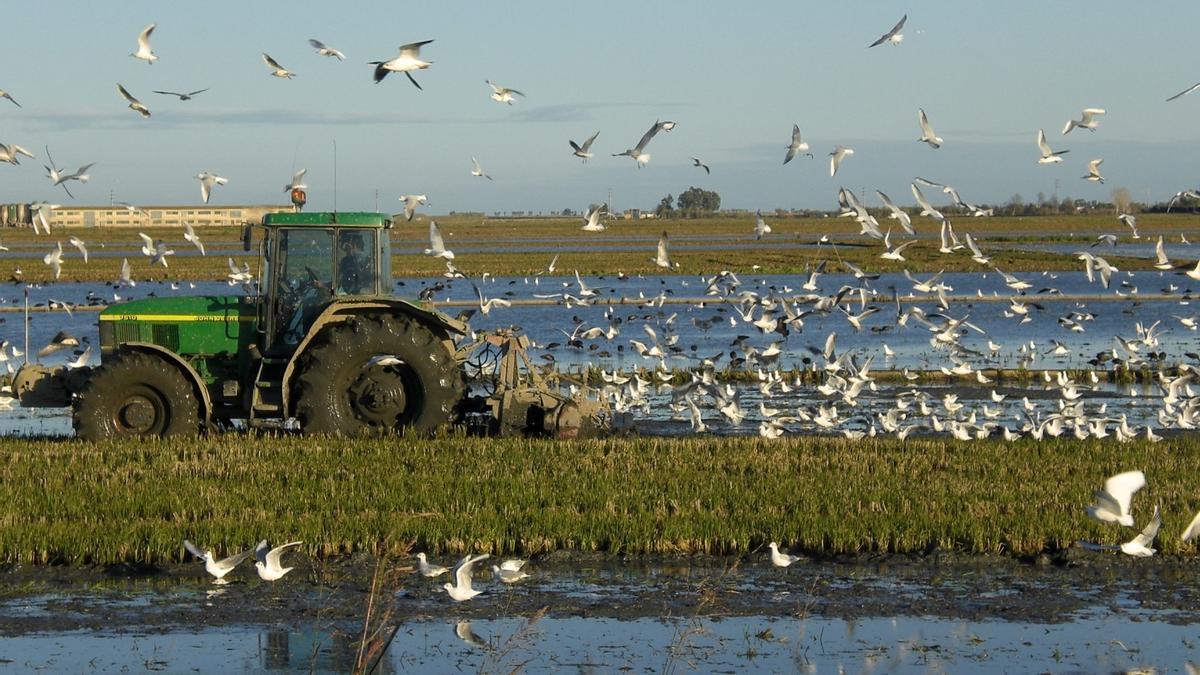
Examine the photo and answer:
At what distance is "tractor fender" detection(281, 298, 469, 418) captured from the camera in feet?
45.4

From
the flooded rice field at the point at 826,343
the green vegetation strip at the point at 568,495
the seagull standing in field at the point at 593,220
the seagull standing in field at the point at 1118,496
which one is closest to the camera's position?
the seagull standing in field at the point at 1118,496

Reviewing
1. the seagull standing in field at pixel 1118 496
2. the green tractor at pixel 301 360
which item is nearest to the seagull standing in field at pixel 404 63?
the green tractor at pixel 301 360

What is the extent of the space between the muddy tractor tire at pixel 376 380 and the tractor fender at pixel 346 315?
71 mm

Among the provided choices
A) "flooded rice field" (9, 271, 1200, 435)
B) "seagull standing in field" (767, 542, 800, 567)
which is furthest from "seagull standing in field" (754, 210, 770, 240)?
"seagull standing in field" (767, 542, 800, 567)

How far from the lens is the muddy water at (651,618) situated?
7559mm

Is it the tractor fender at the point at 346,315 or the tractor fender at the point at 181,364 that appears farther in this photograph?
the tractor fender at the point at 181,364

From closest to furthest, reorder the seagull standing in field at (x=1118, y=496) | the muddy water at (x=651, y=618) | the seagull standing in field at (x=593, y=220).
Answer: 1. the seagull standing in field at (x=1118, y=496)
2. the muddy water at (x=651, y=618)
3. the seagull standing in field at (x=593, y=220)

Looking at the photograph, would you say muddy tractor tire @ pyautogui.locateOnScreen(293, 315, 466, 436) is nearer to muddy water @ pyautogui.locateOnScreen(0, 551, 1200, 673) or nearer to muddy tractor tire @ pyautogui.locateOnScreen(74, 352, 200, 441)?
muddy tractor tire @ pyautogui.locateOnScreen(74, 352, 200, 441)

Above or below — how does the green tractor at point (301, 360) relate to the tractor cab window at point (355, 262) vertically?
below

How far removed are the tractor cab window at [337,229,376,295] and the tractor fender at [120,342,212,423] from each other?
1499 millimetres

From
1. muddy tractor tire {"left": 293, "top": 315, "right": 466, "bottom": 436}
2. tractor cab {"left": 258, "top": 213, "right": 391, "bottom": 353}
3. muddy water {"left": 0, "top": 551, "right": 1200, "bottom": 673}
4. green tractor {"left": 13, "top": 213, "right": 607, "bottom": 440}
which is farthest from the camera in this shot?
tractor cab {"left": 258, "top": 213, "right": 391, "bottom": 353}

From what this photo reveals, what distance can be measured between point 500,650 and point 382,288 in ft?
23.1

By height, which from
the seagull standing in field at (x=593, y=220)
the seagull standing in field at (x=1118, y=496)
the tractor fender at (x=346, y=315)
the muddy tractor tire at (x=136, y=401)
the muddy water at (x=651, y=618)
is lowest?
the muddy water at (x=651, y=618)

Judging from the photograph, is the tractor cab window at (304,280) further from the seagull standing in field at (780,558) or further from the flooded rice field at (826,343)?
the seagull standing in field at (780,558)
